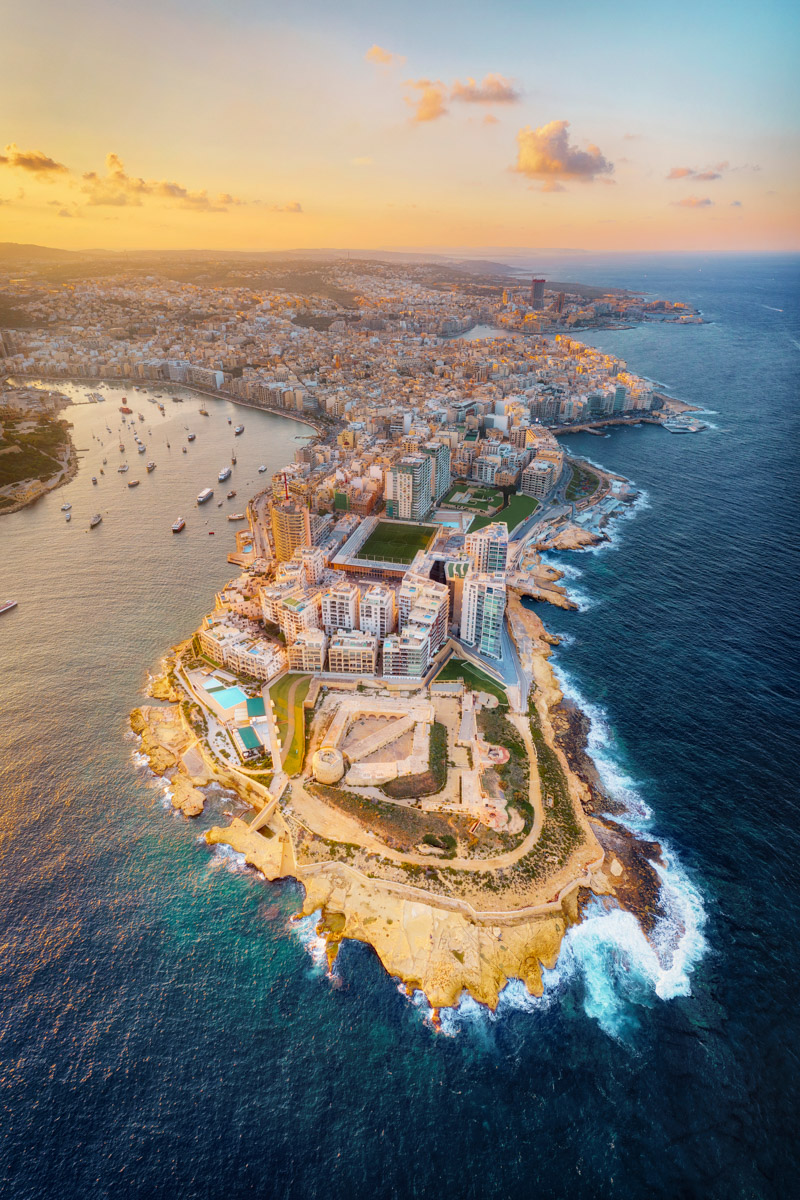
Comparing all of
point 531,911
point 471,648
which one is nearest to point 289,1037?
point 531,911

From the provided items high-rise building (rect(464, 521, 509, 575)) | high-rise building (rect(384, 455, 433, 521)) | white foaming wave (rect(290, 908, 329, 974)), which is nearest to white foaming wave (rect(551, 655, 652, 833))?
high-rise building (rect(464, 521, 509, 575))

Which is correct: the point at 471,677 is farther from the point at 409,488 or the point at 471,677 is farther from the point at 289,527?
the point at 409,488

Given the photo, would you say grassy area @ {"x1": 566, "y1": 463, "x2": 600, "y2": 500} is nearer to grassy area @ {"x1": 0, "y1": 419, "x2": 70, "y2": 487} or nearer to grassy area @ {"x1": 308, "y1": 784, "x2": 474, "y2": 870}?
grassy area @ {"x1": 308, "y1": 784, "x2": 474, "y2": 870}

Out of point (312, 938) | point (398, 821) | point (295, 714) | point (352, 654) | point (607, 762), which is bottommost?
point (312, 938)

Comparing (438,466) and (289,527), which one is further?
(438,466)

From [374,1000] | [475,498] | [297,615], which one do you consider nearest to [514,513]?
[475,498]

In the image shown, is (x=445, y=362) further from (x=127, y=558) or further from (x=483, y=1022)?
(x=483, y=1022)

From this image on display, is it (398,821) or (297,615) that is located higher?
(297,615)
